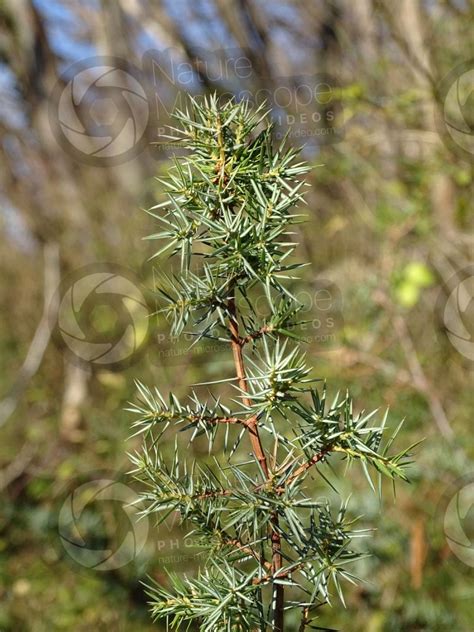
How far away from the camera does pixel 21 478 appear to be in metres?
3.52

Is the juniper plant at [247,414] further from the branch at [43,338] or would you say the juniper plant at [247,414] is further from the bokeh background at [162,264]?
the branch at [43,338]

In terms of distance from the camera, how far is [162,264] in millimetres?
3941

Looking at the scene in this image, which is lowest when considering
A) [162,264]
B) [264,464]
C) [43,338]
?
[43,338]

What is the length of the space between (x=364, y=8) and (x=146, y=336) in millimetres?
2556

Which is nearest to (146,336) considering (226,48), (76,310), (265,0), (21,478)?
(76,310)

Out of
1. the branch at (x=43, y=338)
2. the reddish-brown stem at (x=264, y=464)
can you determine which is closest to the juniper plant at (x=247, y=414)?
the reddish-brown stem at (x=264, y=464)

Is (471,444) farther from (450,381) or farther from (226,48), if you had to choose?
(226,48)

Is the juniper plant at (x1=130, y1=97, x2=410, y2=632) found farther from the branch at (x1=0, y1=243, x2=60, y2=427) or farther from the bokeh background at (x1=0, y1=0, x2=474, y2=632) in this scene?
the branch at (x1=0, y1=243, x2=60, y2=427)

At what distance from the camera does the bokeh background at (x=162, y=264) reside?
2.52 m

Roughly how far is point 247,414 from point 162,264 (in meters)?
3.23

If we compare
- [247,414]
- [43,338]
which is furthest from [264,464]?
[43,338]

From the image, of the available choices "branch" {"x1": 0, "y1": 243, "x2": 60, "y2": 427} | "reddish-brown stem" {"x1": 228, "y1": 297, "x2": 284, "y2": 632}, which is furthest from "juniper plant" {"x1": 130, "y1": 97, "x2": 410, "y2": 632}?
"branch" {"x1": 0, "y1": 243, "x2": 60, "y2": 427}

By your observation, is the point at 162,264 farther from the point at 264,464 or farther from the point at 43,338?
the point at 264,464

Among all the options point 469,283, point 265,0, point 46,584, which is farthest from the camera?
point 265,0
